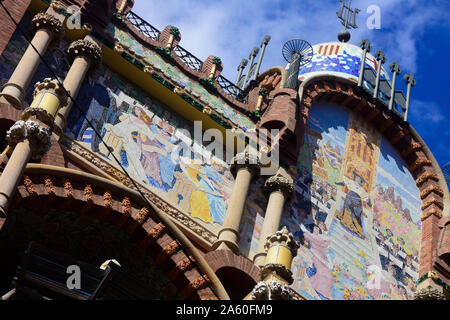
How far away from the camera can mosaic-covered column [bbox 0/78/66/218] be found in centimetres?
951

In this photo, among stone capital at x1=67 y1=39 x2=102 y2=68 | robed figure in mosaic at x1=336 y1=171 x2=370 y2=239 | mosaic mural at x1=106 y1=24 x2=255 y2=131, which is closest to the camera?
stone capital at x1=67 y1=39 x2=102 y2=68

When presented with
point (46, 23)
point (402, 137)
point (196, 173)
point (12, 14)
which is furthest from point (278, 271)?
point (402, 137)

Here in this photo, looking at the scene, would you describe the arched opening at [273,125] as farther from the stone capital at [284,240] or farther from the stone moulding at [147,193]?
the stone capital at [284,240]

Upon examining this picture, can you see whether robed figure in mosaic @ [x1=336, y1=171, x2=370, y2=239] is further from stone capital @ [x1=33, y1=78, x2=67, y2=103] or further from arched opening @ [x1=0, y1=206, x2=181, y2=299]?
stone capital @ [x1=33, y1=78, x2=67, y2=103]

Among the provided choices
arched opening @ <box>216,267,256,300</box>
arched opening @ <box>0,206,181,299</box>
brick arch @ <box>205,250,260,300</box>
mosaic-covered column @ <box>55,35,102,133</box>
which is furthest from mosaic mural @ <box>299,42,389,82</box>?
arched opening @ <box>0,206,181,299</box>

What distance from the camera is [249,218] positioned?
15.1m

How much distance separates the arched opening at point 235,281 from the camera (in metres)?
13.6

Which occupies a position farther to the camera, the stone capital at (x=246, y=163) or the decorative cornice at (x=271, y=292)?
the stone capital at (x=246, y=163)

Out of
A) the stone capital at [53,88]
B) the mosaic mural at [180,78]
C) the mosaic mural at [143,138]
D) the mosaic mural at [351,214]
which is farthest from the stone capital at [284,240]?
the mosaic mural at [180,78]

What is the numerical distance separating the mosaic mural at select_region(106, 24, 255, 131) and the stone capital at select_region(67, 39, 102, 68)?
91 cm

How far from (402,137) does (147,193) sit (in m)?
7.98

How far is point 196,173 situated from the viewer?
1512cm

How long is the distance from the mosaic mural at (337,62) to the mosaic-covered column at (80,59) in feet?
26.6

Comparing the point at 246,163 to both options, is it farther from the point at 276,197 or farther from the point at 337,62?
the point at 337,62
